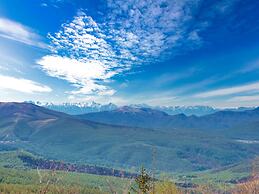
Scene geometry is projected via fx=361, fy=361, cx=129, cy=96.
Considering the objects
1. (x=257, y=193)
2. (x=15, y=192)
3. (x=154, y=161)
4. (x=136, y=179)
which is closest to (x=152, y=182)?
(x=136, y=179)

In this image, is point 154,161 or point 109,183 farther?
point 154,161

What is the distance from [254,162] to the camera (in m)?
11.0

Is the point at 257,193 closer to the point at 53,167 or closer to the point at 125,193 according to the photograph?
the point at 125,193

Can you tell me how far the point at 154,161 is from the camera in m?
8.12

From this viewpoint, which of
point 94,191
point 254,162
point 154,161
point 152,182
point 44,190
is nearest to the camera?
point 44,190

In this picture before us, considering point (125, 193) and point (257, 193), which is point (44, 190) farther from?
point (257, 193)

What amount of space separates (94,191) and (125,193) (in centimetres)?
19356

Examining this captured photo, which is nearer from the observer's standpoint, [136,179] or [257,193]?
[136,179]

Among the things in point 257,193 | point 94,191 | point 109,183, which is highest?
point 109,183

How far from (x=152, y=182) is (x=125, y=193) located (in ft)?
8.90

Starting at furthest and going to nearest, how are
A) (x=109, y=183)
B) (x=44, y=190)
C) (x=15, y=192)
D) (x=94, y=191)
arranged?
(x=94, y=191)
(x=15, y=192)
(x=109, y=183)
(x=44, y=190)

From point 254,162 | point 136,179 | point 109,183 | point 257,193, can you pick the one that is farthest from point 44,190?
point 257,193

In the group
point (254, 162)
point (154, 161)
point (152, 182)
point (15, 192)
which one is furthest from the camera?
point (15, 192)

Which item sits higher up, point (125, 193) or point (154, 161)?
point (154, 161)
